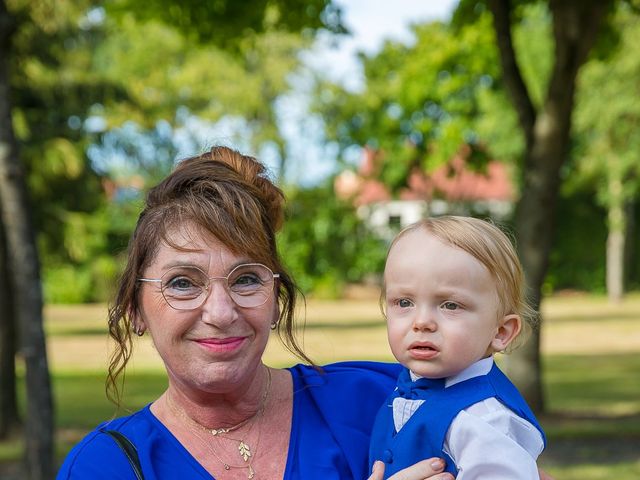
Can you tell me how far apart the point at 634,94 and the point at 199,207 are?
113 ft

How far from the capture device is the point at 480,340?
8.48ft

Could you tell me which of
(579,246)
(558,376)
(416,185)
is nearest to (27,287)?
(558,376)

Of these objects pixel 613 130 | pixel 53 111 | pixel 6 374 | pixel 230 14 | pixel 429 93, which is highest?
pixel 613 130

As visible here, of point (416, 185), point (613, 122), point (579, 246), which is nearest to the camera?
point (613, 122)

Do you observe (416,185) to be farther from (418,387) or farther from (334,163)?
(418,387)

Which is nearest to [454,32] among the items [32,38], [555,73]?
[555,73]

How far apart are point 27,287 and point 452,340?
6.23 meters

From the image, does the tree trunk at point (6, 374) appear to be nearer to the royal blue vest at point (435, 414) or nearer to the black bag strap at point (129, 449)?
the black bag strap at point (129, 449)

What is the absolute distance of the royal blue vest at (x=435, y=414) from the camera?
2506 millimetres

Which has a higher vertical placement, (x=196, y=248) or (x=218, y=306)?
(x=196, y=248)

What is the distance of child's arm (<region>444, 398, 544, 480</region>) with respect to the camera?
2387mm

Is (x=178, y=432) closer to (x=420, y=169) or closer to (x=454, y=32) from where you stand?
(x=454, y=32)

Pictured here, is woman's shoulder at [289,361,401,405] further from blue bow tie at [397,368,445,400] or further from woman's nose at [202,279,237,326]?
woman's nose at [202,279,237,326]

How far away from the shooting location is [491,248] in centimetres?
261
